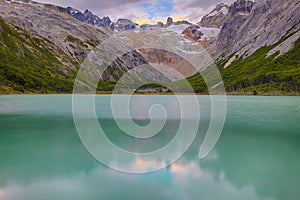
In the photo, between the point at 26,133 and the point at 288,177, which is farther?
the point at 26,133

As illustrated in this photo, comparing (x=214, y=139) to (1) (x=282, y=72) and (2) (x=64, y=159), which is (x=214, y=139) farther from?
(1) (x=282, y=72)

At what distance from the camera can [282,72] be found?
18838 cm

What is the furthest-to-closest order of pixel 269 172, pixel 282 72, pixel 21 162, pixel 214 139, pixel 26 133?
pixel 282 72
pixel 26 133
pixel 214 139
pixel 21 162
pixel 269 172

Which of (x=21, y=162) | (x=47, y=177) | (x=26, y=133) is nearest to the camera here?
(x=47, y=177)

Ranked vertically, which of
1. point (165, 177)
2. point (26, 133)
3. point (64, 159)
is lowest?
point (165, 177)

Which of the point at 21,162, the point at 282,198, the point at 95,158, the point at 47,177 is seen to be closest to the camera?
the point at 282,198

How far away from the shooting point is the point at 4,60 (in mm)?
193875

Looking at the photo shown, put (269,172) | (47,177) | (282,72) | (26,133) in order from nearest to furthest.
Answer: (47,177)
(269,172)
(26,133)
(282,72)

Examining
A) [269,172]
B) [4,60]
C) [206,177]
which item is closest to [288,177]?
[269,172]

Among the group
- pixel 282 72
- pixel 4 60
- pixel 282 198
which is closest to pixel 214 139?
pixel 282 198

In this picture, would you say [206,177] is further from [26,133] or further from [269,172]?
[26,133]

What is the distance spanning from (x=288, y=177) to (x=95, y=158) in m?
13.8

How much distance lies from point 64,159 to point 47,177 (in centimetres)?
432

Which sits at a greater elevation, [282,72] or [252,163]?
[282,72]
